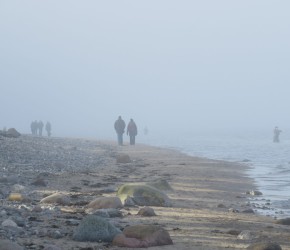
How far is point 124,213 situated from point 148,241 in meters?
2.48

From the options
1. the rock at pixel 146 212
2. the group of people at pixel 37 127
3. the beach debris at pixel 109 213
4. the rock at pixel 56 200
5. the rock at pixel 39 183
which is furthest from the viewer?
the group of people at pixel 37 127

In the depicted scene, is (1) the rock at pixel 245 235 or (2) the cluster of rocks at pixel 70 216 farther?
(1) the rock at pixel 245 235

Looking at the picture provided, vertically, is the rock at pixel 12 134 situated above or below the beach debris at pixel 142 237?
above

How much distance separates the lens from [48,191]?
39.8ft

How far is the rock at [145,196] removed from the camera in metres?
10.6

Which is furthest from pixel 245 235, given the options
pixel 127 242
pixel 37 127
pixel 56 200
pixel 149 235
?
pixel 37 127

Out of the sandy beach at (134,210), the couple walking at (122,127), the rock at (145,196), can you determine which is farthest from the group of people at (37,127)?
the rock at (145,196)

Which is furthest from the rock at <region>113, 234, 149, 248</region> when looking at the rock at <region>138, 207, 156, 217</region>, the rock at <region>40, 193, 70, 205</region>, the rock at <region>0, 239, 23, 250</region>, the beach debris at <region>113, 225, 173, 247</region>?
the rock at <region>40, 193, 70, 205</region>

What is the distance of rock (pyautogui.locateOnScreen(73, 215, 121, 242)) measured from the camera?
22.5ft

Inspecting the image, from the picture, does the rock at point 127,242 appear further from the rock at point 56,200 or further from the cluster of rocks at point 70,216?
the rock at point 56,200

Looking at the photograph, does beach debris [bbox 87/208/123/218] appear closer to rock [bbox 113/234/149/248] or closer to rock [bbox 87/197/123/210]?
rock [bbox 87/197/123/210]

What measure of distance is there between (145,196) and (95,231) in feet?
12.9

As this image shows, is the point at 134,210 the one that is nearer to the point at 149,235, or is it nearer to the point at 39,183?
the point at 149,235

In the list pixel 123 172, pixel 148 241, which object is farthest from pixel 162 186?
pixel 148 241
